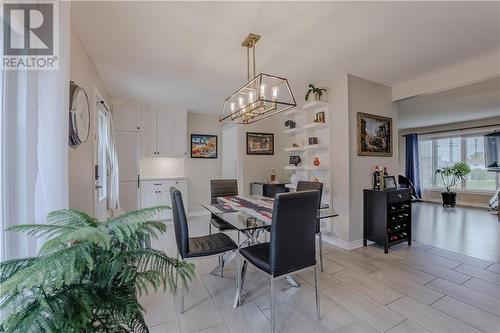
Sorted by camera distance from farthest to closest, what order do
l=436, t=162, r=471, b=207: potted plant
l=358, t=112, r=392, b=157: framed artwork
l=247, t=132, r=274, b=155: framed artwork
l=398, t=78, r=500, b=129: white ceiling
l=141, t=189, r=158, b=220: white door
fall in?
l=436, t=162, r=471, b=207: potted plant
l=247, t=132, r=274, b=155: framed artwork
l=141, t=189, r=158, b=220: white door
l=398, t=78, r=500, b=129: white ceiling
l=358, t=112, r=392, b=157: framed artwork

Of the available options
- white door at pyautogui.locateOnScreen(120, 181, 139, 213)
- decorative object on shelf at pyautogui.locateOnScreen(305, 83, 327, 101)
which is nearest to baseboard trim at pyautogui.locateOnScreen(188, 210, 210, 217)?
white door at pyautogui.locateOnScreen(120, 181, 139, 213)

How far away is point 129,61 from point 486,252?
17.3ft

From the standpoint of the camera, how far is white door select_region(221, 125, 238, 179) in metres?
5.70

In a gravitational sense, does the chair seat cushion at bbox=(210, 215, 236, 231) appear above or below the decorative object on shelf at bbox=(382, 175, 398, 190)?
below

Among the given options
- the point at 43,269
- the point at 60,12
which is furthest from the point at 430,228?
the point at 60,12

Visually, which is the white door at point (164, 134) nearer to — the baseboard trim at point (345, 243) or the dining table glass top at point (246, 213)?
the dining table glass top at point (246, 213)

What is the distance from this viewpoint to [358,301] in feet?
6.59

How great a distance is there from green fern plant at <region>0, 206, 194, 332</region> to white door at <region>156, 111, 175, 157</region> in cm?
431

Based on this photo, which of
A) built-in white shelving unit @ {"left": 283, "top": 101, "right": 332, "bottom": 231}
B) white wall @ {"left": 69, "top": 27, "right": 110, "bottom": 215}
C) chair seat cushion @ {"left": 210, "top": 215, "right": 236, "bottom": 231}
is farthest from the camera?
built-in white shelving unit @ {"left": 283, "top": 101, "right": 332, "bottom": 231}

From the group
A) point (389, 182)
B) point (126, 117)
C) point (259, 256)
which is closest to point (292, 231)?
point (259, 256)

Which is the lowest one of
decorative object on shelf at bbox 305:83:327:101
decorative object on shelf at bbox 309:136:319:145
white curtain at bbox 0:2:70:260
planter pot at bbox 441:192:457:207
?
planter pot at bbox 441:192:457:207

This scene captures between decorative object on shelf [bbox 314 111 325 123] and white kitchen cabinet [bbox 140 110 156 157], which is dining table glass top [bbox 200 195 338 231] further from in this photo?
white kitchen cabinet [bbox 140 110 156 157]

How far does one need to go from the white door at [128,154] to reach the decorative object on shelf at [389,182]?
4.39 m

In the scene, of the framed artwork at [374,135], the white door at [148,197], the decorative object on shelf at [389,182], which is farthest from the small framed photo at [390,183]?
the white door at [148,197]
